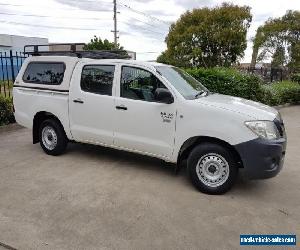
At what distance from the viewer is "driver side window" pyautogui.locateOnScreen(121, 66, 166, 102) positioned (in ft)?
17.2

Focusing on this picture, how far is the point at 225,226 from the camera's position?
3.97 m

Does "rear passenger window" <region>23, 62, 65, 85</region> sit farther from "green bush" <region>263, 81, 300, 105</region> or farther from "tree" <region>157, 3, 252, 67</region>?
"tree" <region>157, 3, 252, 67</region>

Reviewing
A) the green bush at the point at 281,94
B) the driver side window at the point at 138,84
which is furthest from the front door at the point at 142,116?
the green bush at the point at 281,94

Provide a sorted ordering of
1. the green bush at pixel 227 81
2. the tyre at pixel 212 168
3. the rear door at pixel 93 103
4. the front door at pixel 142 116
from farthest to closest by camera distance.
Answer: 1. the green bush at pixel 227 81
2. the rear door at pixel 93 103
3. the front door at pixel 142 116
4. the tyre at pixel 212 168

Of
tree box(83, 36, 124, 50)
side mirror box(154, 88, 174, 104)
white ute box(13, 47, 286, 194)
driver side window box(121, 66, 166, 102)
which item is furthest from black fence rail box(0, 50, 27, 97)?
tree box(83, 36, 124, 50)

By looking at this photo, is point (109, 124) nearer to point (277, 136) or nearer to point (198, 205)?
point (198, 205)

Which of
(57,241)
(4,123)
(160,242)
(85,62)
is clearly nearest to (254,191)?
(160,242)

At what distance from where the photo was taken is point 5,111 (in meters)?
8.67

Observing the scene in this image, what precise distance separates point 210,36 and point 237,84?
37.8 ft

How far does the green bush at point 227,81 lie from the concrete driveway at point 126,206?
245 inches

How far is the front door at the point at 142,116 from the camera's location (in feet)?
16.7

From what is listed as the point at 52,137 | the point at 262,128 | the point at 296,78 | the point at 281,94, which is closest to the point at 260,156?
the point at 262,128

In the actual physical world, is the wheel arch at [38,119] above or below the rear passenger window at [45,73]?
below

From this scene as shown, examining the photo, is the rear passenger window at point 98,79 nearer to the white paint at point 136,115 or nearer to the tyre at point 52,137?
the white paint at point 136,115
